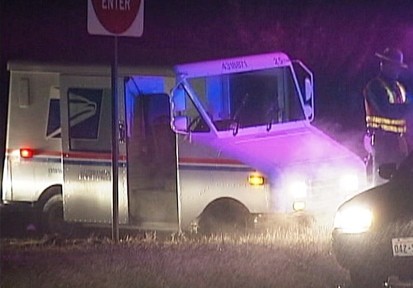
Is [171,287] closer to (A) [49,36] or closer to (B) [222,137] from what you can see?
(B) [222,137]

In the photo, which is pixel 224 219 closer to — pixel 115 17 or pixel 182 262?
pixel 182 262

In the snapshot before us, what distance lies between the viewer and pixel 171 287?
396 inches

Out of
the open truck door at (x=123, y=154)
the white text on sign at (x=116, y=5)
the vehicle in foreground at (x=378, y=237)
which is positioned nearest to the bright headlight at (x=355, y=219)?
the vehicle in foreground at (x=378, y=237)

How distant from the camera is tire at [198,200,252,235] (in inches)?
531

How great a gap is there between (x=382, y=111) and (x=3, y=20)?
1159 centimetres

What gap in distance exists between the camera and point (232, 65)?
13.8m

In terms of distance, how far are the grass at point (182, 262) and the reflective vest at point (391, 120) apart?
81.8 inches

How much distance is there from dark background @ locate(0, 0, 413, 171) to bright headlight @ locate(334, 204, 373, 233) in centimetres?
477

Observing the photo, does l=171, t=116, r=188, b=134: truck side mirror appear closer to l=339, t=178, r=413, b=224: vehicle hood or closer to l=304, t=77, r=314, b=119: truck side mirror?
l=304, t=77, r=314, b=119: truck side mirror

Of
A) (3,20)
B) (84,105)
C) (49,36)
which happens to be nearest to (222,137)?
(84,105)

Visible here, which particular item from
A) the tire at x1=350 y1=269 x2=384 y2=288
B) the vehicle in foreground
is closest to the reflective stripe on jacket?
the vehicle in foreground

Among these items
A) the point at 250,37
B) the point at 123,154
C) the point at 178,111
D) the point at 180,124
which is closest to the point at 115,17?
the point at 178,111

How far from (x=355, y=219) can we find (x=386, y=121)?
5.01 meters

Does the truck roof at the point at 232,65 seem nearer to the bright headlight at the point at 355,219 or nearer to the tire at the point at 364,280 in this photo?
the bright headlight at the point at 355,219
